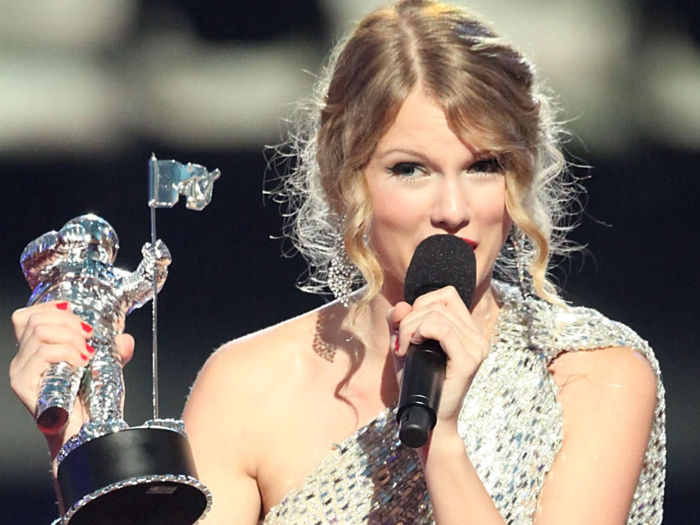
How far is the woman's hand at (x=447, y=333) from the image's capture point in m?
1.23

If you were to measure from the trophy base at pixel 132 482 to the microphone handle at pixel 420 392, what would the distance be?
187mm

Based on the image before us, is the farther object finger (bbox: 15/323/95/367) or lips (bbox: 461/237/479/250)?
lips (bbox: 461/237/479/250)

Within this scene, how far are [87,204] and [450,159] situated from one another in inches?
43.8

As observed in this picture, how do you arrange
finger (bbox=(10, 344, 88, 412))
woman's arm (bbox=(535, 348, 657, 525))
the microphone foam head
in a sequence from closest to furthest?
finger (bbox=(10, 344, 88, 412)) → the microphone foam head → woman's arm (bbox=(535, 348, 657, 525))

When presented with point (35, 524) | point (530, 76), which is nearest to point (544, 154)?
point (530, 76)

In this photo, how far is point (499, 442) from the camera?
1.65 m

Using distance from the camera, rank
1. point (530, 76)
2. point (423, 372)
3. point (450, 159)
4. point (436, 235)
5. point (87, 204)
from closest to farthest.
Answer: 1. point (423, 372)
2. point (436, 235)
3. point (450, 159)
4. point (530, 76)
5. point (87, 204)

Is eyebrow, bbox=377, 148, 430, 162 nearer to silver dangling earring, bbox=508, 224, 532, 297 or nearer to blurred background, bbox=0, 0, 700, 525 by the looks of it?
silver dangling earring, bbox=508, 224, 532, 297

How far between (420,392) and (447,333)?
10cm

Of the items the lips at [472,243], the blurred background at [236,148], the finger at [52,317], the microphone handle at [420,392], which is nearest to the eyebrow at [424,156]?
the lips at [472,243]


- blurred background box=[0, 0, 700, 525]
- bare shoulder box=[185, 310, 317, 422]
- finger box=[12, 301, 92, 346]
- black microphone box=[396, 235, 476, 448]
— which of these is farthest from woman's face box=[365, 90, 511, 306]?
blurred background box=[0, 0, 700, 525]

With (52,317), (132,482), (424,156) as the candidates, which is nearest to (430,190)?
(424,156)

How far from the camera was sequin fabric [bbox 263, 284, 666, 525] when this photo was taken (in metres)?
1.62

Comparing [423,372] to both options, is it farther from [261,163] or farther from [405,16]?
[261,163]
